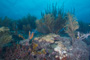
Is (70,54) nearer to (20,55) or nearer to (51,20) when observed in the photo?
(20,55)

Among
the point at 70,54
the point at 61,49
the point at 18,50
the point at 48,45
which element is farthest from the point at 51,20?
the point at 18,50

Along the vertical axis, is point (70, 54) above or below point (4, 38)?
below

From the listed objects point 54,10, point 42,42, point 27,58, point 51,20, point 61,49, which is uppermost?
point 54,10

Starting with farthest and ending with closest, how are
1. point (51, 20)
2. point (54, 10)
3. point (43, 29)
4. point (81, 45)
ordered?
point (54, 10), point (43, 29), point (51, 20), point (81, 45)

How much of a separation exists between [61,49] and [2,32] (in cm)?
446

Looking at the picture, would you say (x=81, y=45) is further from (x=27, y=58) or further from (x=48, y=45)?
(x=27, y=58)

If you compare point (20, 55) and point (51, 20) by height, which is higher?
point (51, 20)

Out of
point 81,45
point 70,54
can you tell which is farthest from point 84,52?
point 70,54

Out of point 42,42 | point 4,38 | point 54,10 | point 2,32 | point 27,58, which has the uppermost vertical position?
point 54,10

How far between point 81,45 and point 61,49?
168 cm

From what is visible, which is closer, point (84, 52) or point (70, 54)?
point (70, 54)

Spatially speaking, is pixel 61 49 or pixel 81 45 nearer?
pixel 61 49

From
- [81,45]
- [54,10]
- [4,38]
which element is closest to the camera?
[4,38]

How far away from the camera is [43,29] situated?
752 centimetres
